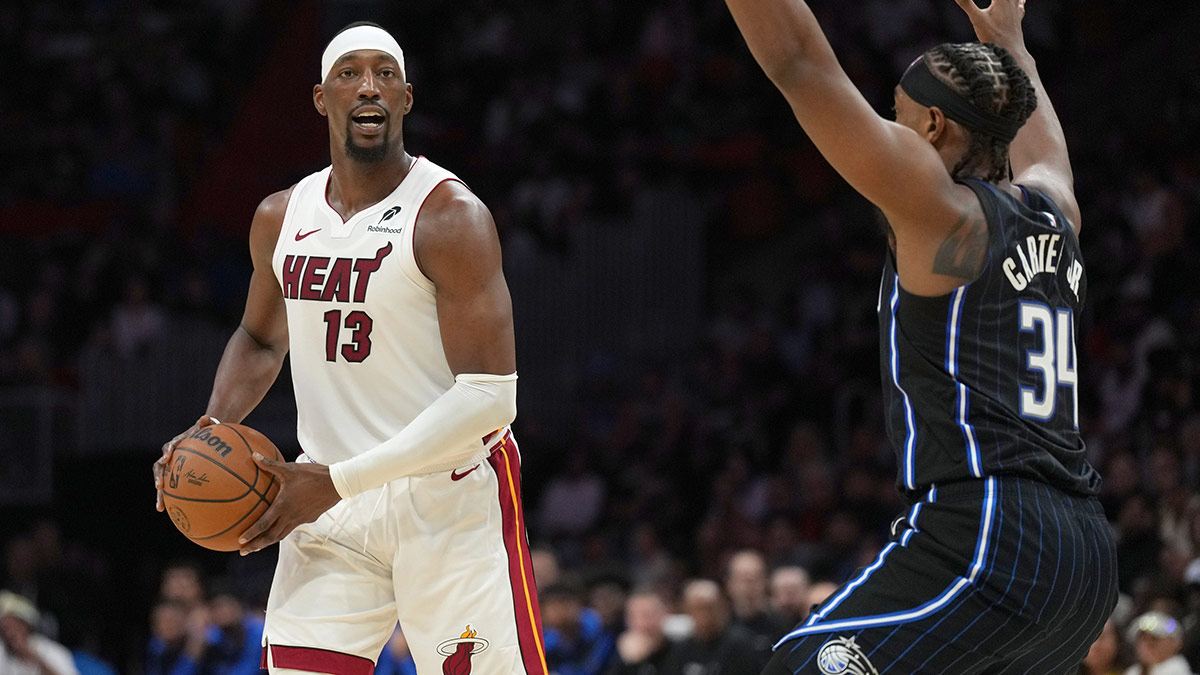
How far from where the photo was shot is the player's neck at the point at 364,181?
5.00 metres

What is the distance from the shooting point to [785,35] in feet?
11.7

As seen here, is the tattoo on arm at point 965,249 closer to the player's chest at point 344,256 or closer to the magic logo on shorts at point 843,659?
the magic logo on shorts at point 843,659

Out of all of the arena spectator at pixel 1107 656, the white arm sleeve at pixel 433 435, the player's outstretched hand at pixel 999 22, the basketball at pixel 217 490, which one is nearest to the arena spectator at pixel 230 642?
the arena spectator at pixel 1107 656

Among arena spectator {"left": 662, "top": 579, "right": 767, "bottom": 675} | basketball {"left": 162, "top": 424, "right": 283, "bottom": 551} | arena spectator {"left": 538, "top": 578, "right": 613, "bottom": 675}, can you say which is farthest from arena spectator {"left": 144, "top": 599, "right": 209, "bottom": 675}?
basketball {"left": 162, "top": 424, "right": 283, "bottom": 551}

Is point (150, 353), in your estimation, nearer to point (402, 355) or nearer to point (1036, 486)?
point (402, 355)

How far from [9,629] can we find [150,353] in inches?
176

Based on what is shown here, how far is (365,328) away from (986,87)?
6.81 ft

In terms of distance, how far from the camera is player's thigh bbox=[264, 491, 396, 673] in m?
4.71

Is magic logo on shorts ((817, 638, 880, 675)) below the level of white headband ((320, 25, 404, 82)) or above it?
below

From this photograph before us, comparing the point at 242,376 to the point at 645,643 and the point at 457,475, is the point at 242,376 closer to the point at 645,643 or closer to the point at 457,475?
the point at 457,475

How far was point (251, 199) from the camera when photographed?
1764cm

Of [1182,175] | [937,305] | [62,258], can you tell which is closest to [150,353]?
[62,258]

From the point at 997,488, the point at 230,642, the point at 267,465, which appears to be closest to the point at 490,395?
the point at 267,465

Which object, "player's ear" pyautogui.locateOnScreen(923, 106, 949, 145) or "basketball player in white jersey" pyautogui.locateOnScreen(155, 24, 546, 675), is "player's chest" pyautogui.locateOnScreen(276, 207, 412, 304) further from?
"player's ear" pyautogui.locateOnScreen(923, 106, 949, 145)
